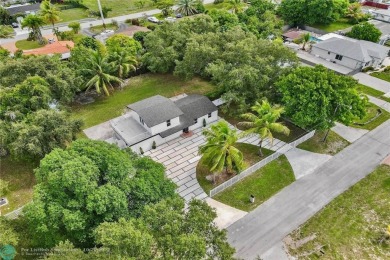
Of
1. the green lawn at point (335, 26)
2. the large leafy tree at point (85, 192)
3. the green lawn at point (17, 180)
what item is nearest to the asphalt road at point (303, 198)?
the large leafy tree at point (85, 192)

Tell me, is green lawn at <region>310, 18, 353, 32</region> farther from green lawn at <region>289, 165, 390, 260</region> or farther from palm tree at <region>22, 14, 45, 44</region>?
palm tree at <region>22, 14, 45, 44</region>

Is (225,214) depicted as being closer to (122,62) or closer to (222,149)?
(222,149)

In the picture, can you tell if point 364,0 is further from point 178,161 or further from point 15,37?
point 15,37

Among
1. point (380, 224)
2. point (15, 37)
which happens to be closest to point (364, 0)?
point (380, 224)

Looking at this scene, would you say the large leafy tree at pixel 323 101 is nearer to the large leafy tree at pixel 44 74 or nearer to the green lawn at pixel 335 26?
the large leafy tree at pixel 44 74

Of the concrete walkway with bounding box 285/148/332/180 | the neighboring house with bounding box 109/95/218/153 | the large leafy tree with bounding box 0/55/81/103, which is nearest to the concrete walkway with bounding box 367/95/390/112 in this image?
the concrete walkway with bounding box 285/148/332/180
